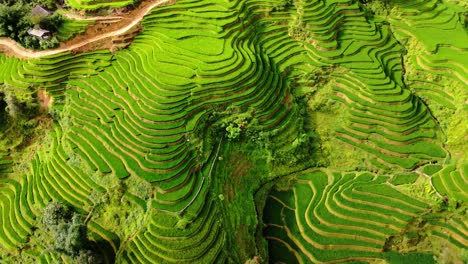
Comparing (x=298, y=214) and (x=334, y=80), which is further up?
(x=334, y=80)

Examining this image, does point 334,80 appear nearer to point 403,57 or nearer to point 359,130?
point 359,130

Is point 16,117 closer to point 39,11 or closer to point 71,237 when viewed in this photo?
point 39,11

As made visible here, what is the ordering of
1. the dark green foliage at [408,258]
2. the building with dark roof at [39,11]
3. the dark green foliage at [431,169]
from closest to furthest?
the dark green foliage at [408,258] < the dark green foliage at [431,169] < the building with dark roof at [39,11]

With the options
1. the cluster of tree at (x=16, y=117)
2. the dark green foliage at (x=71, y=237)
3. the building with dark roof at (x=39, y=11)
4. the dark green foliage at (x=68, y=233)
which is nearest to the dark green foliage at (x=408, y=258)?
the dark green foliage at (x=68, y=233)

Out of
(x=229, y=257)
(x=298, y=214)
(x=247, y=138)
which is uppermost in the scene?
(x=247, y=138)

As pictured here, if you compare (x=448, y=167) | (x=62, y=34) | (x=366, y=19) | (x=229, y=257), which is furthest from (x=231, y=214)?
(x=366, y=19)

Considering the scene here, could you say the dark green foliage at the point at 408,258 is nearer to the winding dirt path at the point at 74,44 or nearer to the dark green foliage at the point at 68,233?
the dark green foliage at the point at 68,233

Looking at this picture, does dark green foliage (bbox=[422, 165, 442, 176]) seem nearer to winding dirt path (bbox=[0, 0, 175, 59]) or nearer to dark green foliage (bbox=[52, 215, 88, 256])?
dark green foliage (bbox=[52, 215, 88, 256])
